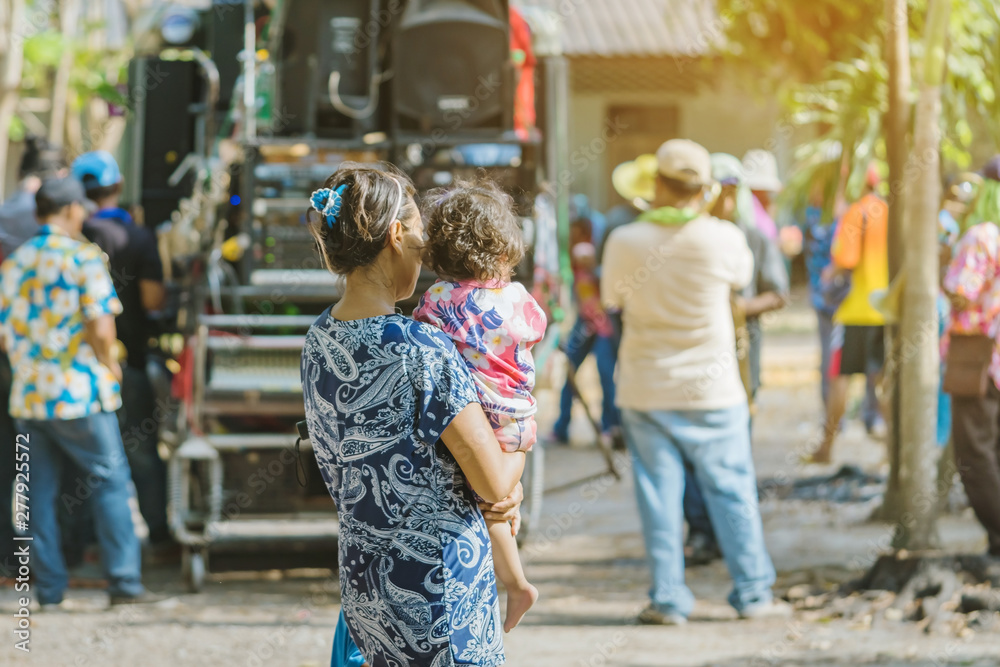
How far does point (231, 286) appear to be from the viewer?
6508 millimetres

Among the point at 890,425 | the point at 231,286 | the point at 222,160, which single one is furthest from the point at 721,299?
the point at 222,160

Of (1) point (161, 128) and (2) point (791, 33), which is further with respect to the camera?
(2) point (791, 33)

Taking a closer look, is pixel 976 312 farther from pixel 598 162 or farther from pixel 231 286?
pixel 598 162

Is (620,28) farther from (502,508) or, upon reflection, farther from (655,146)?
(502,508)

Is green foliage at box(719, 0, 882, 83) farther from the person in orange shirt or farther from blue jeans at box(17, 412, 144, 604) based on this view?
blue jeans at box(17, 412, 144, 604)

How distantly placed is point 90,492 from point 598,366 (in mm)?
4788

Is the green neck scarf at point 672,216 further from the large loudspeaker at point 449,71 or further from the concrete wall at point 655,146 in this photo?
the concrete wall at point 655,146

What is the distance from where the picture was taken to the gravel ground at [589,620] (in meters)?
4.89

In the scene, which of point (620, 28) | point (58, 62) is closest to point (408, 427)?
point (58, 62)

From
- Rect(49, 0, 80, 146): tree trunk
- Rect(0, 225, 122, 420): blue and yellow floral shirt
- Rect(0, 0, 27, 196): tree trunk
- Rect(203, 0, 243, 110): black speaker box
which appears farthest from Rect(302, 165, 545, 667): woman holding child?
Rect(49, 0, 80, 146): tree trunk

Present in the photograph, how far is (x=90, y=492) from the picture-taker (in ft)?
19.0

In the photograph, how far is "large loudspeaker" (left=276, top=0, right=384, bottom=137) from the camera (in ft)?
22.2

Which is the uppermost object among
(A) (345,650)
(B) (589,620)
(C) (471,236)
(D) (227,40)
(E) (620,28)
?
(E) (620,28)

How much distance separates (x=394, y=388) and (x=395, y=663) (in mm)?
579
